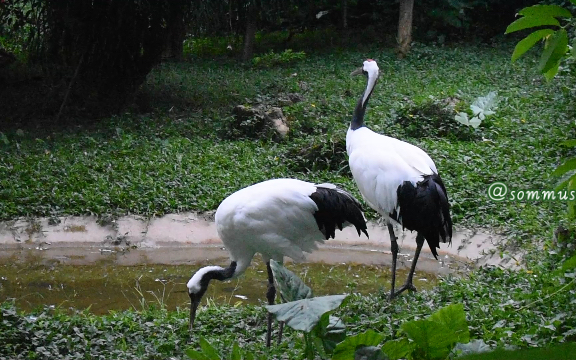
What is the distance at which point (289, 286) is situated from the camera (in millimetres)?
2561

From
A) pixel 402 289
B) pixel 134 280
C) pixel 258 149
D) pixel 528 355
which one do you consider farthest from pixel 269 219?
pixel 528 355

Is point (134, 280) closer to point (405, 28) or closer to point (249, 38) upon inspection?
point (249, 38)

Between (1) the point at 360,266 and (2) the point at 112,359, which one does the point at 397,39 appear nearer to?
(1) the point at 360,266

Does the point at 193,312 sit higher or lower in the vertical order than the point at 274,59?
lower

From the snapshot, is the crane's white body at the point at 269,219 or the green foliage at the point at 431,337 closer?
the green foliage at the point at 431,337

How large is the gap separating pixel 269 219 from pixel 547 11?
3428 mm

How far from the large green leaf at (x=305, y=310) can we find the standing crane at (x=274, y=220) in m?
2.47

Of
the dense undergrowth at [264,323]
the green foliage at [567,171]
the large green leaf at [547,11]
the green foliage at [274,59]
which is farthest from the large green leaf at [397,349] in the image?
the green foliage at [274,59]

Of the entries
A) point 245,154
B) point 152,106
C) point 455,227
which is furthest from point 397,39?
point 455,227

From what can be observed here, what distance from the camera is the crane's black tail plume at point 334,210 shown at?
491 centimetres

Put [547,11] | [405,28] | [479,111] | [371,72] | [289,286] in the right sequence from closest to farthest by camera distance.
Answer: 1. [547,11]
2. [289,286]
3. [371,72]
4. [479,111]
5. [405,28]

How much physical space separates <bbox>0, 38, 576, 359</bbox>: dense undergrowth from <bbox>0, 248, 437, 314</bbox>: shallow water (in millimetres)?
571

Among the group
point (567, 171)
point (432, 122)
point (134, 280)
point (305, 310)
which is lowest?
point (134, 280)

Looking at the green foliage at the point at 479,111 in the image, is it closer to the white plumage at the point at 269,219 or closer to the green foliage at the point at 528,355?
the white plumage at the point at 269,219
